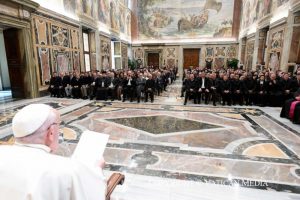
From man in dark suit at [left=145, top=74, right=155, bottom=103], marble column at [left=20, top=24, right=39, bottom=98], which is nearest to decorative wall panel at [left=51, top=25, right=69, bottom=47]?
marble column at [left=20, top=24, right=39, bottom=98]

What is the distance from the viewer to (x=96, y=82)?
923 centimetres

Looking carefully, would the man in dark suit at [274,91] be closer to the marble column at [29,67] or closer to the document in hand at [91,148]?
the document in hand at [91,148]

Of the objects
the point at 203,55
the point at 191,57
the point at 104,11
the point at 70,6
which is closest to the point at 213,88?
the point at 70,6

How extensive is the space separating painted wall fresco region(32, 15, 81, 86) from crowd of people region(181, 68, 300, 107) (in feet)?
21.4

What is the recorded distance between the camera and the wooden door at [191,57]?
70.8 feet

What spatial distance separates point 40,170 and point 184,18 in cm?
2210

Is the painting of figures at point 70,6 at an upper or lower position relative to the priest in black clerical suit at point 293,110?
upper

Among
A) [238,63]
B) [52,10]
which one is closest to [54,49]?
[52,10]

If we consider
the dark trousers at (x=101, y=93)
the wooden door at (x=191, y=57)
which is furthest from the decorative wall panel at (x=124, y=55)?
the dark trousers at (x=101, y=93)

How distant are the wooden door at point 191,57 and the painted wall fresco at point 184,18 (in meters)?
1.51

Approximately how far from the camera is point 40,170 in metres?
0.93

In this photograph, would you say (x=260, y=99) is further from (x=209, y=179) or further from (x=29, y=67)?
(x=29, y=67)

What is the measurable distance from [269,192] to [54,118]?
286 centimetres

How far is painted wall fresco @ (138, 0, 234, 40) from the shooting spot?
20.3m
